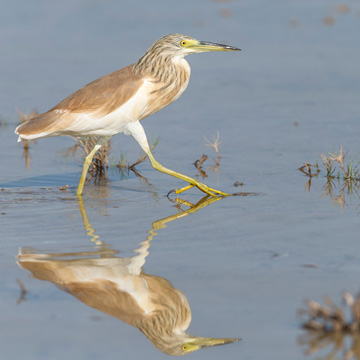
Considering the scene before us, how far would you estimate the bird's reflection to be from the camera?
4152 millimetres

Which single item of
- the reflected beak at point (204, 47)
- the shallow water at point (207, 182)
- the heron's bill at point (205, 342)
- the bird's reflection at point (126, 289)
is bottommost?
the heron's bill at point (205, 342)

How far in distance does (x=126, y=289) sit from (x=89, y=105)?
100.0 inches

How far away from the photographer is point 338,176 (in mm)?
7305

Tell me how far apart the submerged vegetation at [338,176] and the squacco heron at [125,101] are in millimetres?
936

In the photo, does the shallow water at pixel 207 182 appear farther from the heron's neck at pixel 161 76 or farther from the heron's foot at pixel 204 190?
the heron's neck at pixel 161 76

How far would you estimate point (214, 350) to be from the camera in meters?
3.95

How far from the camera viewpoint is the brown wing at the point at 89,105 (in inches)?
269

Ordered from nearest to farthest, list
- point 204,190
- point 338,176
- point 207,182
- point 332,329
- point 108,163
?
point 332,329, point 204,190, point 338,176, point 207,182, point 108,163

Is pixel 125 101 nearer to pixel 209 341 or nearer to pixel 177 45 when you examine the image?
pixel 177 45

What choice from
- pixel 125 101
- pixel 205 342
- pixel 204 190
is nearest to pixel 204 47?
pixel 125 101

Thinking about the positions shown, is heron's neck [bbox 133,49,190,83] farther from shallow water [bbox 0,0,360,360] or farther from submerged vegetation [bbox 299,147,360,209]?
submerged vegetation [bbox 299,147,360,209]

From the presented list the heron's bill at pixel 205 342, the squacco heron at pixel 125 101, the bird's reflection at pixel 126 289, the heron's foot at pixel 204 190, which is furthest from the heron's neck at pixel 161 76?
the heron's bill at pixel 205 342

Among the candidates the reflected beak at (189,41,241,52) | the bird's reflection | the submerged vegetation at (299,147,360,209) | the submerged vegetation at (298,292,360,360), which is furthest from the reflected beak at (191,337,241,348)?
the reflected beak at (189,41,241,52)

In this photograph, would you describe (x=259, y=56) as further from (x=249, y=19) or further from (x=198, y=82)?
(x=249, y=19)
